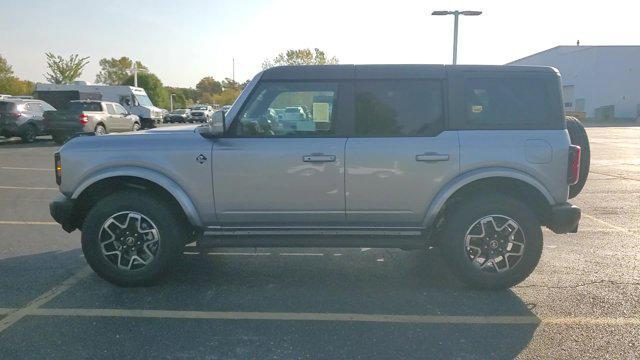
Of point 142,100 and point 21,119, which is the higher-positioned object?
point 142,100

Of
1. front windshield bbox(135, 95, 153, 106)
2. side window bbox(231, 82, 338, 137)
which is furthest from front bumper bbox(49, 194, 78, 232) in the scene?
front windshield bbox(135, 95, 153, 106)

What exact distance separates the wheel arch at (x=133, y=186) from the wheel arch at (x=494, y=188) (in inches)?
84.0

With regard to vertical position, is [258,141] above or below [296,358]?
above

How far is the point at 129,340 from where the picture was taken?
11.8ft

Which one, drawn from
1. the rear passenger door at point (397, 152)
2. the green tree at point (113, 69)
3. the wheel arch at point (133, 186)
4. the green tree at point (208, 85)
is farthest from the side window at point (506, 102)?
the green tree at point (208, 85)

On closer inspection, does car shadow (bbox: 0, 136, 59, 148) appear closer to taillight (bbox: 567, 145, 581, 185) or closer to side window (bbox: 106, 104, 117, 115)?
side window (bbox: 106, 104, 117, 115)

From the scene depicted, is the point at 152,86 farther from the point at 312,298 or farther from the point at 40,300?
the point at 312,298

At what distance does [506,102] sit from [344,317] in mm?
2382

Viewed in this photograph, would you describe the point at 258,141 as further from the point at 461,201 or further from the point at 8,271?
the point at 8,271

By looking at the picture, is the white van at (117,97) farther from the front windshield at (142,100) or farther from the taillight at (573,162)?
the taillight at (573,162)


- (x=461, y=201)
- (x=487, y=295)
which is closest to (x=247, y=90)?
(x=461, y=201)

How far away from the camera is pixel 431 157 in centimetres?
443

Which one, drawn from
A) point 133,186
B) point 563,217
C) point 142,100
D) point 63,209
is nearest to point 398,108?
point 563,217

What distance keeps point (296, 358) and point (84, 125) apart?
1909 cm
